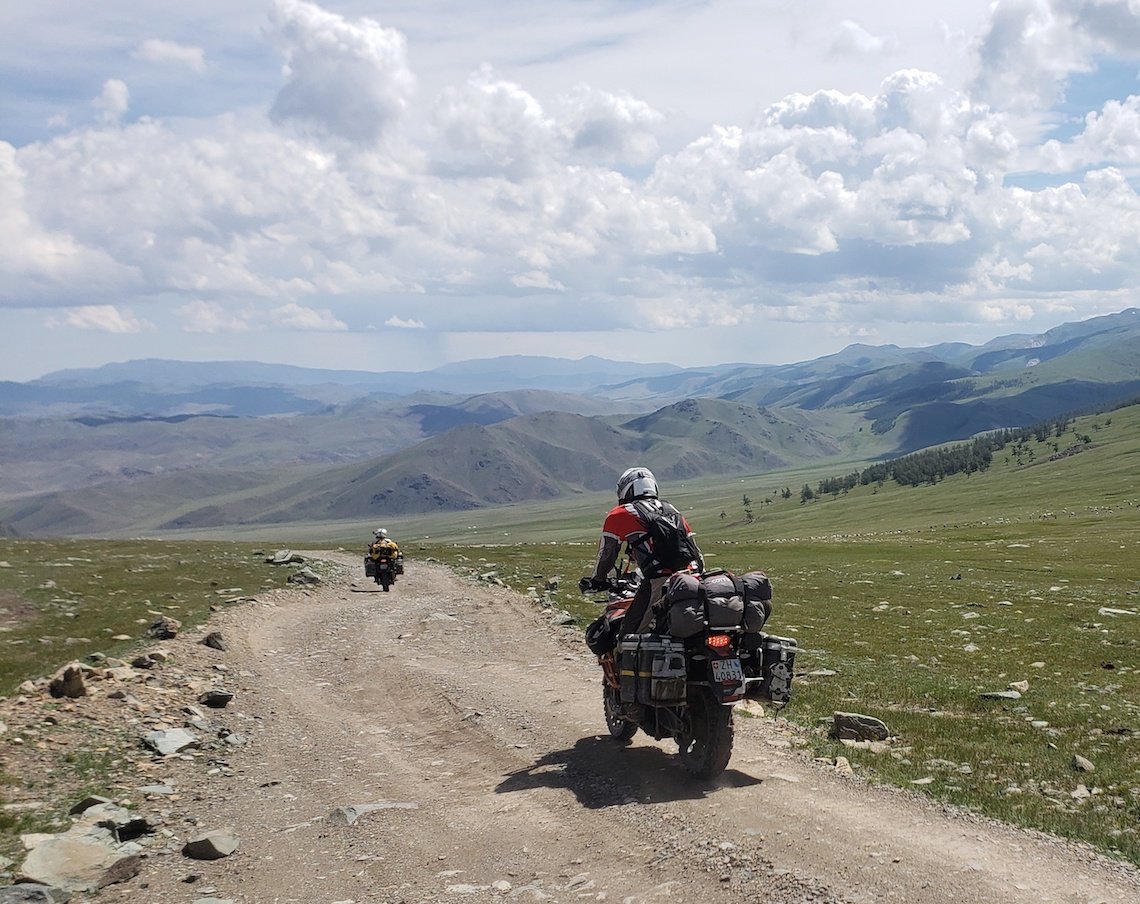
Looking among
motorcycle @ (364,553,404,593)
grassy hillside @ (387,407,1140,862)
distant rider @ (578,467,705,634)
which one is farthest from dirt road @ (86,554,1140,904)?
motorcycle @ (364,553,404,593)

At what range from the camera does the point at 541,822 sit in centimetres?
1141

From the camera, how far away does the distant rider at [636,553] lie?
1323cm

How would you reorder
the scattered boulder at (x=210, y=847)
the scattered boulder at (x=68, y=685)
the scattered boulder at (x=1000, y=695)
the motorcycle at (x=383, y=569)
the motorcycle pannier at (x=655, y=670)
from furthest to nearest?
1. the motorcycle at (x=383, y=569)
2. the scattered boulder at (x=68, y=685)
3. the scattered boulder at (x=1000, y=695)
4. the motorcycle pannier at (x=655, y=670)
5. the scattered boulder at (x=210, y=847)

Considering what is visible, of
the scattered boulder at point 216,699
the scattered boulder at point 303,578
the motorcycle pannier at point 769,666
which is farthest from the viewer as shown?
the scattered boulder at point 303,578

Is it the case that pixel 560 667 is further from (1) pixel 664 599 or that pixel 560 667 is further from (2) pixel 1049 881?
→ (2) pixel 1049 881

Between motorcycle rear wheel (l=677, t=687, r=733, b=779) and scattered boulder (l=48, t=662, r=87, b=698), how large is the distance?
1270 centimetres

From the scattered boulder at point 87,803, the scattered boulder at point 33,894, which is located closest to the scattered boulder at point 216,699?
the scattered boulder at point 87,803

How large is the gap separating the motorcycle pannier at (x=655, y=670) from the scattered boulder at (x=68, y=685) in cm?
1217

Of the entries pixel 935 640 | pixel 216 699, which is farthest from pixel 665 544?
pixel 935 640

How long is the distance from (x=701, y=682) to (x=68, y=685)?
43.9ft

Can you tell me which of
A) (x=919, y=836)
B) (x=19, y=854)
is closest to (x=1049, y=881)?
(x=919, y=836)

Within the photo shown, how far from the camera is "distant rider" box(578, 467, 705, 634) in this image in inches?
521

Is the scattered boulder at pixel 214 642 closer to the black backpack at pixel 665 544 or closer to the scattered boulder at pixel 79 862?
the scattered boulder at pixel 79 862

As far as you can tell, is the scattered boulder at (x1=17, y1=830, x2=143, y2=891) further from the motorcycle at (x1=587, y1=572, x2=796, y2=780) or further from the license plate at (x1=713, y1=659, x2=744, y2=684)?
the license plate at (x1=713, y1=659, x2=744, y2=684)
